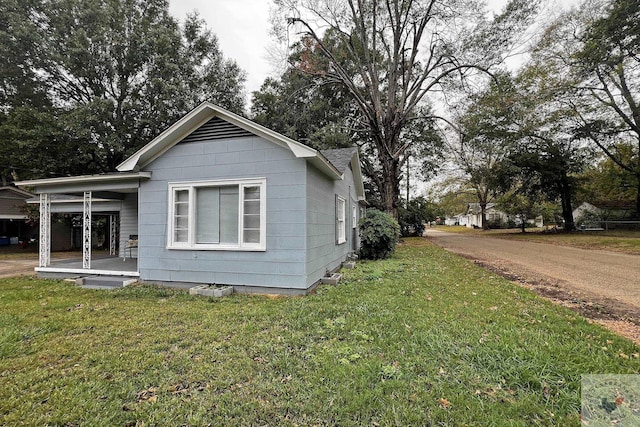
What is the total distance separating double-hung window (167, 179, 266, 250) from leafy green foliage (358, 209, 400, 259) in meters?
6.00

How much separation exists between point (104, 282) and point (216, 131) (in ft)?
16.2

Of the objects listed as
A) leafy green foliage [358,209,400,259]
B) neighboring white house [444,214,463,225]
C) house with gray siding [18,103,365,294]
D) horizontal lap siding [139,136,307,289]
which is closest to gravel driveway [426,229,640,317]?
leafy green foliage [358,209,400,259]

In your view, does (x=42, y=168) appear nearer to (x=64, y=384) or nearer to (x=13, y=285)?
(x=13, y=285)

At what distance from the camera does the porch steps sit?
7.20m

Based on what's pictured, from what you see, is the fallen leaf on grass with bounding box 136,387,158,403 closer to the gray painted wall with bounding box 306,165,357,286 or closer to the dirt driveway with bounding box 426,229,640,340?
the gray painted wall with bounding box 306,165,357,286

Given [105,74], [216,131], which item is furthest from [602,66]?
[105,74]

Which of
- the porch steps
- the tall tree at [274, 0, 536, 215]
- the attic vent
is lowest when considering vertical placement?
the porch steps

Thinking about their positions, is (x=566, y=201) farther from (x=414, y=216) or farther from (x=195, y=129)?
(x=195, y=129)

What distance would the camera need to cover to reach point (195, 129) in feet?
22.7

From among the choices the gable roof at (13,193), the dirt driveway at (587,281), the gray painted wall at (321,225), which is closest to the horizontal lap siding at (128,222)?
the gray painted wall at (321,225)

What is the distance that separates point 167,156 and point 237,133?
1953mm

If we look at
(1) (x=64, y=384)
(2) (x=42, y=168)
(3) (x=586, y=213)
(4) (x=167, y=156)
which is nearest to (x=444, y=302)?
(1) (x=64, y=384)

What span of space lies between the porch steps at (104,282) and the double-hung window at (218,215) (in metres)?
1.69

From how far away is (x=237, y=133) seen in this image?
21.7 feet
